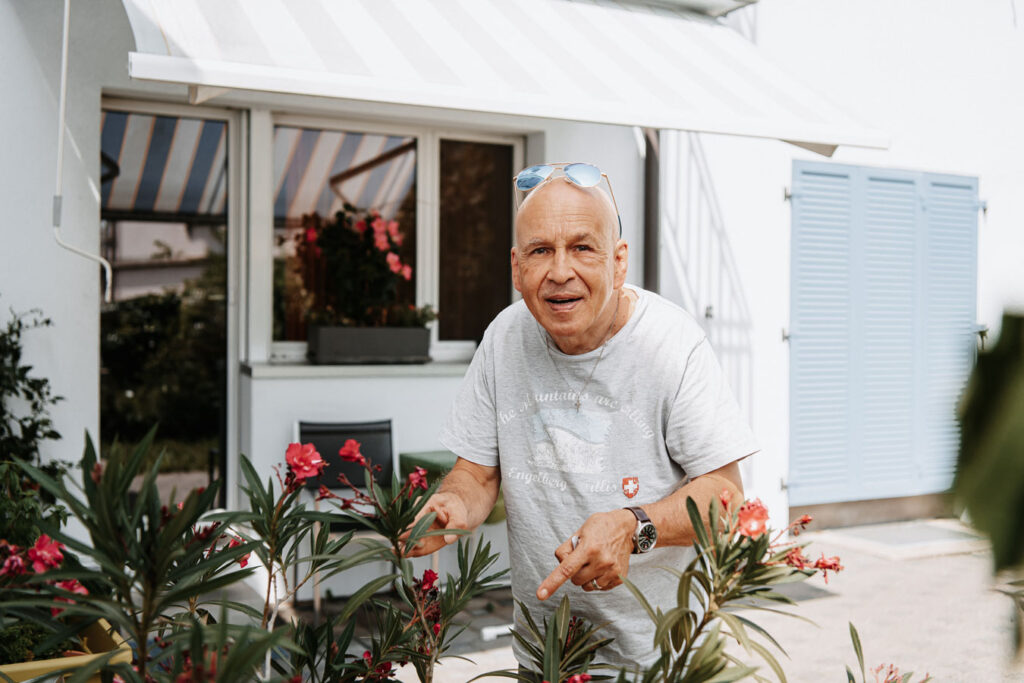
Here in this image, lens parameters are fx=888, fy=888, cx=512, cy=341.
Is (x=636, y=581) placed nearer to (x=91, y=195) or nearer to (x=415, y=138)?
(x=91, y=195)

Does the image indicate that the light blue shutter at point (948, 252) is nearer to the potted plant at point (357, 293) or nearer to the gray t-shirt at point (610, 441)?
the potted plant at point (357, 293)

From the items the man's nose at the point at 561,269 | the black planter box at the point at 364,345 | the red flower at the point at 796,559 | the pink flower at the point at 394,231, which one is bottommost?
the red flower at the point at 796,559

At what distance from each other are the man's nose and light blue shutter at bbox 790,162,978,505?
5.66m

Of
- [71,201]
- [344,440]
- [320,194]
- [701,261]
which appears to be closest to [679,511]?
[344,440]

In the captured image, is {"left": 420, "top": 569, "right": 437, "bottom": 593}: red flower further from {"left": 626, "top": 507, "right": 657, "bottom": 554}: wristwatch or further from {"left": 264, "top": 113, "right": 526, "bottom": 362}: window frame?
{"left": 264, "top": 113, "right": 526, "bottom": 362}: window frame

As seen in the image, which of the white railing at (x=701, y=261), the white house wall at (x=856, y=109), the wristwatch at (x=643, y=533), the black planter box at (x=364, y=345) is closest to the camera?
the wristwatch at (x=643, y=533)

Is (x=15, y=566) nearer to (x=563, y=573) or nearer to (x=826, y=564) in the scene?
(x=563, y=573)

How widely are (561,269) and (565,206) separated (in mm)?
137

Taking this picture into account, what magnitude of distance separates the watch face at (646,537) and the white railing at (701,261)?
5.08 m

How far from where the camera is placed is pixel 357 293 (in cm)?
581

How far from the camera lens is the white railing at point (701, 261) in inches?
262

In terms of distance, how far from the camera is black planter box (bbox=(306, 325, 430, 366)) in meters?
5.62

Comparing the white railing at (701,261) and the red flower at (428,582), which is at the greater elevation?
the white railing at (701,261)

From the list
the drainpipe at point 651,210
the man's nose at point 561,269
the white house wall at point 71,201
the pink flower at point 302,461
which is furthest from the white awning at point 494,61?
the pink flower at point 302,461
